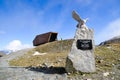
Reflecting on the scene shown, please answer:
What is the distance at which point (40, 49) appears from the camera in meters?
40.6

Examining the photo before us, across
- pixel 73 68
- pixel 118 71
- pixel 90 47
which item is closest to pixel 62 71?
pixel 73 68

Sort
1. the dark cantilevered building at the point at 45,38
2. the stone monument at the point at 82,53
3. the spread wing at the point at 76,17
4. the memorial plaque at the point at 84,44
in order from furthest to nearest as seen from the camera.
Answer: the dark cantilevered building at the point at 45,38 → the spread wing at the point at 76,17 → the memorial plaque at the point at 84,44 → the stone monument at the point at 82,53

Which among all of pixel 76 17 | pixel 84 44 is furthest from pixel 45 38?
pixel 84 44

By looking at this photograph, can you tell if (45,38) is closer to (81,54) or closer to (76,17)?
(76,17)

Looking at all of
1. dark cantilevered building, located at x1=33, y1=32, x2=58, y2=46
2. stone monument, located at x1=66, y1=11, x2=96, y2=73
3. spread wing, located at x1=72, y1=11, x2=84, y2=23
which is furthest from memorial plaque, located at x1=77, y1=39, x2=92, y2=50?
dark cantilevered building, located at x1=33, y1=32, x2=58, y2=46

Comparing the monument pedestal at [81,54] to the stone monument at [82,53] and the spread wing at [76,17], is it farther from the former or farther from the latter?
the spread wing at [76,17]

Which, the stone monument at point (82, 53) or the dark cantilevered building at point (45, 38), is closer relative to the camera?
the stone monument at point (82, 53)

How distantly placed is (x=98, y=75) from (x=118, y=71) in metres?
1.48

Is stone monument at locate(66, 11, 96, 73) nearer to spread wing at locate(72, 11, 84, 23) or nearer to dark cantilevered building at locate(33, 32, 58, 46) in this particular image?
spread wing at locate(72, 11, 84, 23)

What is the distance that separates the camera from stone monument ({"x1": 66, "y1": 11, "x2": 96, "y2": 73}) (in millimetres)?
14586

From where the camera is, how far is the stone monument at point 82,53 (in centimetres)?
1459

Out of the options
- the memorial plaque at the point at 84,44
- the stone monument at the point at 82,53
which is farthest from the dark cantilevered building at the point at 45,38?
the memorial plaque at the point at 84,44

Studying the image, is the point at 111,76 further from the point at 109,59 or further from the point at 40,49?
the point at 40,49

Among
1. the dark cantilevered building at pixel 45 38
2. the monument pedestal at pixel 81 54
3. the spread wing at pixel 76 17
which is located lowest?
the monument pedestal at pixel 81 54
